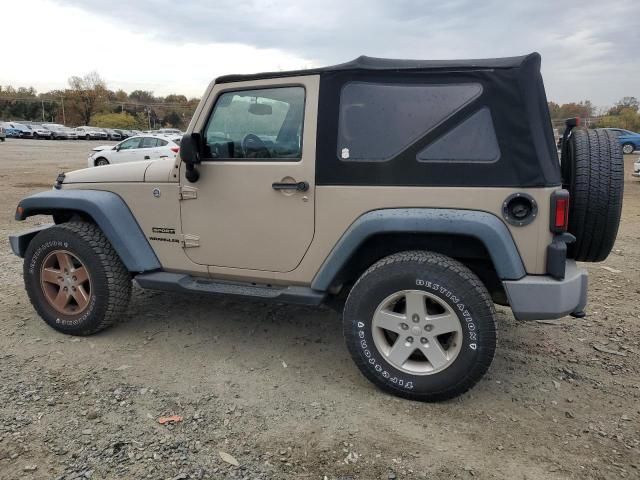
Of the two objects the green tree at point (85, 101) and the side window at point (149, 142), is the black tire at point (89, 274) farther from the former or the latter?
the green tree at point (85, 101)

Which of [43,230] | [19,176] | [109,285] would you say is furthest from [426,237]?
[19,176]

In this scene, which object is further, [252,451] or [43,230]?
[43,230]

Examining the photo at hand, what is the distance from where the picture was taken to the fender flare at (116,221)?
12.5ft

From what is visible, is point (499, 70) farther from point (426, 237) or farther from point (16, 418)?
point (16, 418)

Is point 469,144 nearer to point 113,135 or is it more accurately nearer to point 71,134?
point 71,134

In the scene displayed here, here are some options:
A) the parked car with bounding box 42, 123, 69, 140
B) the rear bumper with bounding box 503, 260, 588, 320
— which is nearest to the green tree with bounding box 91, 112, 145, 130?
the parked car with bounding box 42, 123, 69, 140

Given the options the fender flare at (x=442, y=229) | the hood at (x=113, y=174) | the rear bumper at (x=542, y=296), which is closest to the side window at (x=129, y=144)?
the hood at (x=113, y=174)

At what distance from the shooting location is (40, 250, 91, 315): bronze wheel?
4.01m

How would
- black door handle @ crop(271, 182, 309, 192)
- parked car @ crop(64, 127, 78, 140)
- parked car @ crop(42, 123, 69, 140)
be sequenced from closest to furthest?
black door handle @ crop(271, 182, 309, 192), parked car @ crop(42, 123, 69, 140), parked car @ crop(64, 127, 78, 140)

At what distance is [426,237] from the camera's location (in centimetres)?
317

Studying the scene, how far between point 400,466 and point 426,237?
1322mm

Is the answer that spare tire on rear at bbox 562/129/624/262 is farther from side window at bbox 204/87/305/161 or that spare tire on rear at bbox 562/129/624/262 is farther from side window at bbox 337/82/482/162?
side window at bbox 204/87/305/161

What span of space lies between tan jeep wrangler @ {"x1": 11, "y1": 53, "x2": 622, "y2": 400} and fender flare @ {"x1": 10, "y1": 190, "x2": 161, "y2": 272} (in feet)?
0.04

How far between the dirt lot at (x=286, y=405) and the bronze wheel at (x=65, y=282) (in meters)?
0.26
